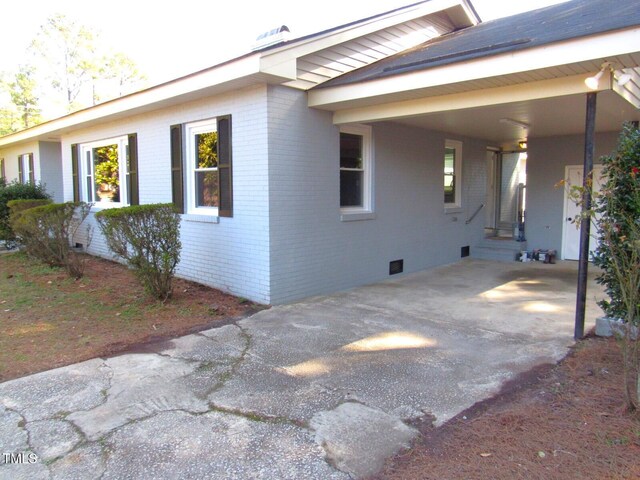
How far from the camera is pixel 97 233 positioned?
36.4ft

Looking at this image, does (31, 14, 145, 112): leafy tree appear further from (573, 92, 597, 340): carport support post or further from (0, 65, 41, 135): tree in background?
(573, 92, 597, 340): carport support post

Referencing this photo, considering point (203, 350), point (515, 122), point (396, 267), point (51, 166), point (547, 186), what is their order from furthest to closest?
point (51, 166), point (547, 186), point (396, 267), point (515, 122), point (203, 350)

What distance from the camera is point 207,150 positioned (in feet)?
25.4

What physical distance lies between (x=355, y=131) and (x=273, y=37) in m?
1.99

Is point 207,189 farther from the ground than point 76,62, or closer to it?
closer to it

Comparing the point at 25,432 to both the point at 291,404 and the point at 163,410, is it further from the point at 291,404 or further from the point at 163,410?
the point at 291,404

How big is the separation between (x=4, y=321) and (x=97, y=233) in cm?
558

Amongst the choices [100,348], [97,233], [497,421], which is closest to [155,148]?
[97,233]

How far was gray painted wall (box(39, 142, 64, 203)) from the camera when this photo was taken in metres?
15.0

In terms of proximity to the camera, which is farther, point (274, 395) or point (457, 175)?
point (457, 175)

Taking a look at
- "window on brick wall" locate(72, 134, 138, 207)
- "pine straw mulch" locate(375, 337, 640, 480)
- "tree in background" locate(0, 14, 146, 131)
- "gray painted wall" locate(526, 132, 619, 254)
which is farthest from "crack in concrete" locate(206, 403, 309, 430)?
"tree in background" locate(0, 14, 146, 131)

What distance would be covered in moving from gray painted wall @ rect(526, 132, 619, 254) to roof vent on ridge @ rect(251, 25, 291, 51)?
7.24 m

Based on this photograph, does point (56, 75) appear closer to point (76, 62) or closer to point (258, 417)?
point (76, 62)

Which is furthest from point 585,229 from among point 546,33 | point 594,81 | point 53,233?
point 53,233
